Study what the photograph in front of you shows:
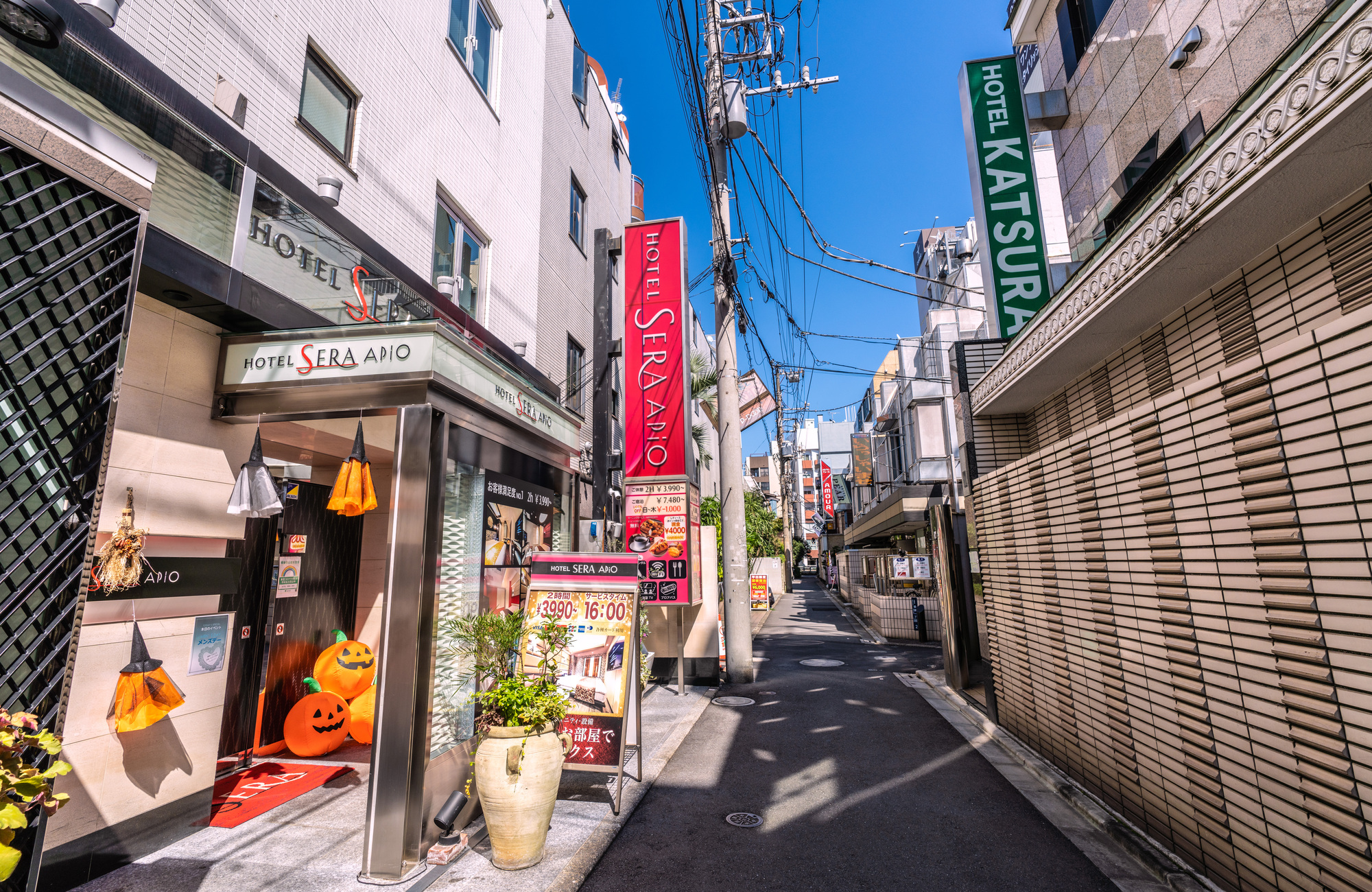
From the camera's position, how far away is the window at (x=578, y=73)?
1590cm

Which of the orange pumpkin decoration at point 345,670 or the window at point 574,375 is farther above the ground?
the window at point 574,375

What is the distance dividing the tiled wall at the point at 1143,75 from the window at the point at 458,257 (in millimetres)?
8689

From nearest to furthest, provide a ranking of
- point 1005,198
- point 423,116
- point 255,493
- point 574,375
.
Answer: point 255,493
point 1005,198
point 423,116
point 574,375

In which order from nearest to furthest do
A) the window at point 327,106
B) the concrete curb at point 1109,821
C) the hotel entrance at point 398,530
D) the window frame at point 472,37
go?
the concrete curb at point 1109,821
the hotel entrance at point 398,530
the window at point 327,106
the window frame at point 472,37

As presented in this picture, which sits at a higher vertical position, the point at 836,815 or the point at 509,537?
the point at 509,537

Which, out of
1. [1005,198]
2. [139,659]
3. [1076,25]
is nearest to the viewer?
[139,659]

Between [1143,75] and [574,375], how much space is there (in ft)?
38.2

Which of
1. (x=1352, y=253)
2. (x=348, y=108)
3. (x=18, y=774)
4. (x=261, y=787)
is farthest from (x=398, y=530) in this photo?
(x=1352, y=253)

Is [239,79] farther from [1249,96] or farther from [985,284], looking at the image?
[985,284]

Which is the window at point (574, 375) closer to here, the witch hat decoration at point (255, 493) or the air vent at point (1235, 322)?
the witch hat decoration at point (255, 493)

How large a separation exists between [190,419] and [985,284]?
978cm

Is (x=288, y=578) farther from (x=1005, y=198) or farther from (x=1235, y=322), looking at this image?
(x=1005, y=198)

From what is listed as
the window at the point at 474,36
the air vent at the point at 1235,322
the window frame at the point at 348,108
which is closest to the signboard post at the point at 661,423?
the window at the point at 474,36

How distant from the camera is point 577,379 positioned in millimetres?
15195
